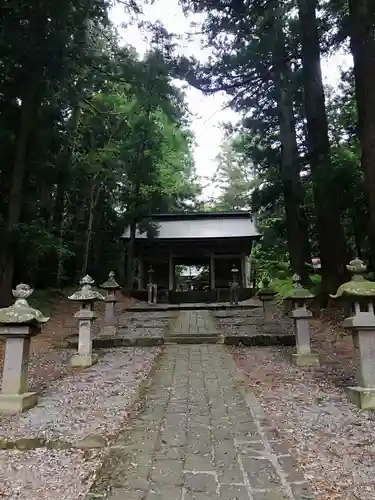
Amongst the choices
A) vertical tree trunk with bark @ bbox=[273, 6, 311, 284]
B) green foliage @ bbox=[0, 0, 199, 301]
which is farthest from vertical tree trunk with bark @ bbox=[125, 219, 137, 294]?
vertical tree trunk with bark @ bbox=[273, 6, 311, 284]

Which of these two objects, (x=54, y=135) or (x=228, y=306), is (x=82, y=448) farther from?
(x=228, y=306)

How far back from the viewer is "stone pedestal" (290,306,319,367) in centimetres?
584

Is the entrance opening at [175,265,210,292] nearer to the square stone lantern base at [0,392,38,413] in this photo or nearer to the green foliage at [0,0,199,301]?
the green foliage at [0,0,199,301]

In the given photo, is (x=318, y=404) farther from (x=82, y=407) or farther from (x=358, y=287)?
(x=82, y=407)

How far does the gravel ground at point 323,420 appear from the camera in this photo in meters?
2.49

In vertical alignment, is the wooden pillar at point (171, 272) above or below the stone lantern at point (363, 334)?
above

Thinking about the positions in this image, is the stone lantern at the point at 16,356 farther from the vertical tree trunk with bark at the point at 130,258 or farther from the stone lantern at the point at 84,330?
the vertical tree trunk with bark at the point at 130,258

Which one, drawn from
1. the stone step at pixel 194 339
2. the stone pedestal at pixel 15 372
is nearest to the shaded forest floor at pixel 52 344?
the stone pedestal at pixel 15 372

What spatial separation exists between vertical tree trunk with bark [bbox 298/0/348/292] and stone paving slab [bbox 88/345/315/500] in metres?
5.66

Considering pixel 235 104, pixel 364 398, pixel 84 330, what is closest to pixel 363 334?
pixel 364 398

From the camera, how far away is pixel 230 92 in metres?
9.78

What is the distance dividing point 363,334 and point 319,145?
266 inches

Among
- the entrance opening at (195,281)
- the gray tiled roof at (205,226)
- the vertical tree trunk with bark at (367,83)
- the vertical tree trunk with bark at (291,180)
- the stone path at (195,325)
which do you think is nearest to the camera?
the vertical tree trunk with bark at (367,83)

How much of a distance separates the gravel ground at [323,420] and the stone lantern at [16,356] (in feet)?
7.76
